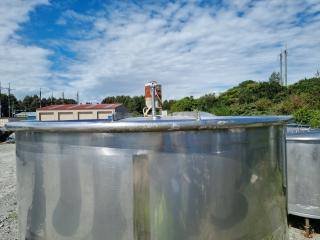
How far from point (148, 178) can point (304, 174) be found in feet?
9.99

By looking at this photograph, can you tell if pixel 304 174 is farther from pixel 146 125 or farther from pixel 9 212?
pixel 9 212

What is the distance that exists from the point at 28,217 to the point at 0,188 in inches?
232

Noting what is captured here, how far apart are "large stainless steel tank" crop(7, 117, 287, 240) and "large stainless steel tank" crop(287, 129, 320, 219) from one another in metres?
2.38

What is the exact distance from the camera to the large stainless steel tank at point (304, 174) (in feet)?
12.7

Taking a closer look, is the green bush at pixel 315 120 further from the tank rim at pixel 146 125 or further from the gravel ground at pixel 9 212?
the tank rim at pixel 146 125

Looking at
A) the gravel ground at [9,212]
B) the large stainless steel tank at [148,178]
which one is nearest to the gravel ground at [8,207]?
the gravel ground at [9,212]

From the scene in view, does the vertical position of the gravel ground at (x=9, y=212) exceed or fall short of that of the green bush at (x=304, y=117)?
it falls short

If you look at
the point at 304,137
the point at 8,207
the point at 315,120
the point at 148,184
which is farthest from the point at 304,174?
the point at 315,120

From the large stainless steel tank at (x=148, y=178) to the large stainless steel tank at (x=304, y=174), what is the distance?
2377 millimetres

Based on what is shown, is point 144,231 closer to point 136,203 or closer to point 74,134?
point 136,203

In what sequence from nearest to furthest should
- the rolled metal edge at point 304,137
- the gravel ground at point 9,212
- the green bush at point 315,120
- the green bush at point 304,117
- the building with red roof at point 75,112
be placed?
the rolled metal edge at point 304,137, the gravel ground at point 9,212, the green bush at point 315,120, the green bush at point 304,117, the building with red roof at point 75,112

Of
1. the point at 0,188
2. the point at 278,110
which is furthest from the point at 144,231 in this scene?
the point at 278,110

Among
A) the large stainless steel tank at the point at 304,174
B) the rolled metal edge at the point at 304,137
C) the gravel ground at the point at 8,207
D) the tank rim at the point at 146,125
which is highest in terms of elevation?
the tank rim at the point at 146,125

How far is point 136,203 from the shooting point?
1651 mm
